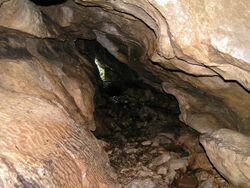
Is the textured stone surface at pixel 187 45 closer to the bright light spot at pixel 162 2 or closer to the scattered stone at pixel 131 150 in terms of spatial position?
the bright light spot at pixel 162 2

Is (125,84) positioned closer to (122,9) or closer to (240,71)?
(122,9)

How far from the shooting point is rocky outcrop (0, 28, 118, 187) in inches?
179

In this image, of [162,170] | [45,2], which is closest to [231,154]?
[162,170]

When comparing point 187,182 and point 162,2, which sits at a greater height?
point 162,2

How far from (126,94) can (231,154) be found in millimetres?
5952

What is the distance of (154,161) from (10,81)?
13.9 feet

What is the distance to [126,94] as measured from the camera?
1235cm

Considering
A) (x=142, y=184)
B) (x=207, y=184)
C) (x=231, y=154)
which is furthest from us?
(x=142, y=184)

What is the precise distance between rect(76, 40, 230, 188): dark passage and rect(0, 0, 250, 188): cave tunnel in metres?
0.03

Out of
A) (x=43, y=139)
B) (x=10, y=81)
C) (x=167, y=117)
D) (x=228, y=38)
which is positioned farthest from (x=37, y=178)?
(x=167, y=117)

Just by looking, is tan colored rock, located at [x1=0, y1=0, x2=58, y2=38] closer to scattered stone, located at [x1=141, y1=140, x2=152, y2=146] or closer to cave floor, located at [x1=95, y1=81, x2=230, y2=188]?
cave floor, located at [x1=95, y1=81, x2=230, y2=188]

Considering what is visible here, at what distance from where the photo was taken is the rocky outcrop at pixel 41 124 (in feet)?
14.9

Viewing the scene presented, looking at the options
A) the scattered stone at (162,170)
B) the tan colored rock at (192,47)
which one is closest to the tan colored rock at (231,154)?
the tan colored rock at (192,47)

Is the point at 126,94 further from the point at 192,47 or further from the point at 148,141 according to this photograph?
the point at 192,47
